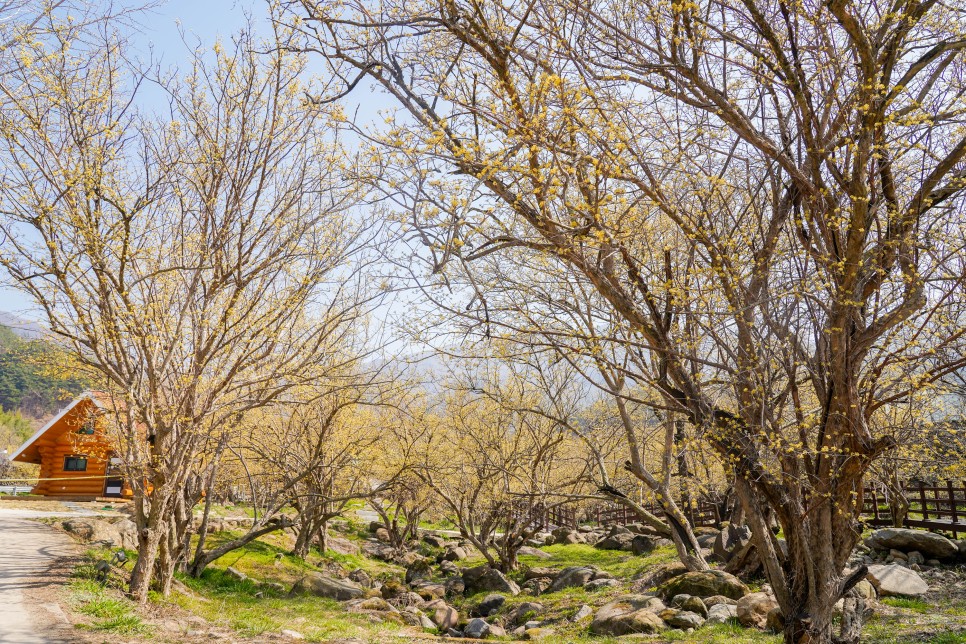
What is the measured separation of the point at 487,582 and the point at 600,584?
2714mm

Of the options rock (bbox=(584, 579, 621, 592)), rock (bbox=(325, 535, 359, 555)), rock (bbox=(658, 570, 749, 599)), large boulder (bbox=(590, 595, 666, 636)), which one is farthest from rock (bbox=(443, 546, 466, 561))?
large boulder (bbox=(590, 595, 666, 636))

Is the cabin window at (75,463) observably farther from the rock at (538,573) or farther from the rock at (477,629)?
the rock at (477,629)

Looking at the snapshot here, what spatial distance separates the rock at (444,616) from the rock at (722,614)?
14.9 feet

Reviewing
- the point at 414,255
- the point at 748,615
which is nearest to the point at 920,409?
the point at 748,615

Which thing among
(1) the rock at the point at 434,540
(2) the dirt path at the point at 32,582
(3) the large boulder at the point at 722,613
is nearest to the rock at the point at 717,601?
(3) the large boulder at the point at 722,613

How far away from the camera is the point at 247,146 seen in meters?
8.66

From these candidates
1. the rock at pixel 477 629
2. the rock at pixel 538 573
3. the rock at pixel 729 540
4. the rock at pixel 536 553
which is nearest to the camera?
the rock at pixel 477 629

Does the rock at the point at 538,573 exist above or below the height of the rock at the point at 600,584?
below

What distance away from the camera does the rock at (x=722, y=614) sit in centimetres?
914

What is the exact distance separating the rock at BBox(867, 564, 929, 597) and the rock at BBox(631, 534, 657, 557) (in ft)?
31.2

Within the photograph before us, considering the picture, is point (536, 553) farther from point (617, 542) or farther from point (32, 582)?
point (32, 582)

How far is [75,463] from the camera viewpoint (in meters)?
24.0

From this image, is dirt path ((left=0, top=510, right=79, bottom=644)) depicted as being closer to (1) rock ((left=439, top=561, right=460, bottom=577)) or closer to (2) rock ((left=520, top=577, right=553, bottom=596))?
(2) rock ((left=520, top=577, right=553, bottom=596))

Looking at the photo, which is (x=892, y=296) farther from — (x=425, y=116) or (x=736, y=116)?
(x=425, y=116)
